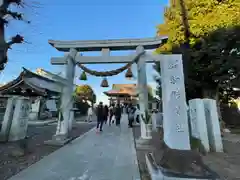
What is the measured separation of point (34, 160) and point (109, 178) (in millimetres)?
2568

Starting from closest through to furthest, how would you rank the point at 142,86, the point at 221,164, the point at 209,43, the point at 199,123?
the point at 221,164 < the point at 199,123 < the point at 142,86 < the point at 209,43

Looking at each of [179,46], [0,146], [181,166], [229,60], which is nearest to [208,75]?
[229,60]

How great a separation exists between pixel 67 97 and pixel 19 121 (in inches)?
92.5

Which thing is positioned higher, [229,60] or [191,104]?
[229,60]

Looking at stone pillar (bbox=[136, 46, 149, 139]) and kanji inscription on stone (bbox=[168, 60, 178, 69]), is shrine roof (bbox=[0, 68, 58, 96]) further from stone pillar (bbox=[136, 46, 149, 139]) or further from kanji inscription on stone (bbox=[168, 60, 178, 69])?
kanji inscription on stone (bbox=[168, 60, 178, 69])

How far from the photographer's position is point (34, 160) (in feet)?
16.2

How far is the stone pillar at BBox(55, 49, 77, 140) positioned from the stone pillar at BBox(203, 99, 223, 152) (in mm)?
6154

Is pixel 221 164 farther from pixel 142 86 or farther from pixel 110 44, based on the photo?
pixel 110 44

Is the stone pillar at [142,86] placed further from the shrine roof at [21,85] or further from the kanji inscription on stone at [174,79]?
the shrine roof at [21,85]

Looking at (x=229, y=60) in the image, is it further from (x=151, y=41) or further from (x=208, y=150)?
(x=208, y=150)

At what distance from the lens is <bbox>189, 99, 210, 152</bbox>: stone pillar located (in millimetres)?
6719

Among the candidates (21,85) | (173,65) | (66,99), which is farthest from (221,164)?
(21,85)

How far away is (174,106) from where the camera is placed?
3.94 m

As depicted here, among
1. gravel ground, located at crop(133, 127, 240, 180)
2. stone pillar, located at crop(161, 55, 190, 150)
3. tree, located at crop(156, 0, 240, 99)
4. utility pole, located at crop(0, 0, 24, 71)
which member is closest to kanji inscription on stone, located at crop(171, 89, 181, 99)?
stone pillar, located at crop(161, 55, 190, 150)
